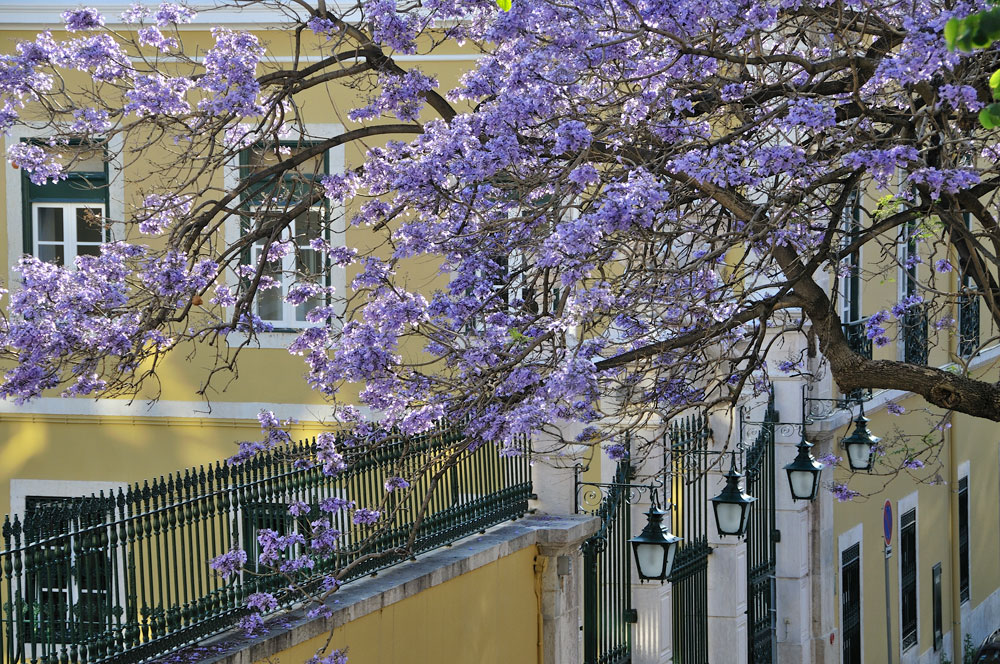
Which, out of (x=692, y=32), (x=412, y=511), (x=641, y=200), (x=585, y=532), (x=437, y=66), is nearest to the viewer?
(x=641, y=200)

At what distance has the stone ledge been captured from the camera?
8875mm

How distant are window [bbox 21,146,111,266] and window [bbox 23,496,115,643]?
28.4 ft

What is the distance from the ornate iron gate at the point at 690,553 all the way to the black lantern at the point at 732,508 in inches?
14.9

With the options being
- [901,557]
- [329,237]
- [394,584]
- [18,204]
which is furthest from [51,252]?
[901,557]

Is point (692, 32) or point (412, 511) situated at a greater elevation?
point (692, 32)

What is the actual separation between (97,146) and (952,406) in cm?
521

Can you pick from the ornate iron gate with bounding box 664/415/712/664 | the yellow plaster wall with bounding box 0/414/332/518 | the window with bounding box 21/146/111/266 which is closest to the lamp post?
the ornate iron gate with bounding box 664/415/712/664

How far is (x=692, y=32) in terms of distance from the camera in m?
8.93

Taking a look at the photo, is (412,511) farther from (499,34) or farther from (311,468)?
(499,34)

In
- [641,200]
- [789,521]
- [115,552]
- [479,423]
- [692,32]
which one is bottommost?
[789,521]

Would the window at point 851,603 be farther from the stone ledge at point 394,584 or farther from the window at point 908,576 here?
the stone ledge at point 394,584

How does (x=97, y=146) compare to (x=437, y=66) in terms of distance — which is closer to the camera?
(x=97, y=146)

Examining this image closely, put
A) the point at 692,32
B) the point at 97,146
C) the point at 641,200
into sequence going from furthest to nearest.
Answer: the point at 97,146, the point at 692,32, the point at 641,200

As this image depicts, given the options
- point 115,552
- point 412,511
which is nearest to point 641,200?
point 115,552
